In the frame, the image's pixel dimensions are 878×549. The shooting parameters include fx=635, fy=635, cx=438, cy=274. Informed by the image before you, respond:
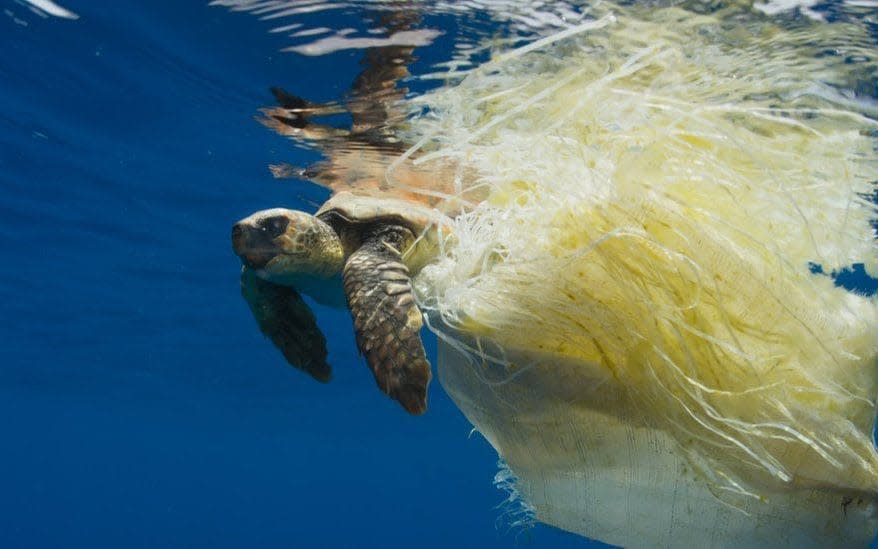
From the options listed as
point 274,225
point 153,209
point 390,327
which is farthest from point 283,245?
point 153,209

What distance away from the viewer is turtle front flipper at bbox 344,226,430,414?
10.6ft

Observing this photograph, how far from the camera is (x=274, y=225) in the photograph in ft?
14.9

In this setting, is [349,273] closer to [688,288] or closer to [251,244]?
[251,244]

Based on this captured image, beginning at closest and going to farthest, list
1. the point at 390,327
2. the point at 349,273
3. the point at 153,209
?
the point at 390,327 < the point at 349,273 < the point at 153,209

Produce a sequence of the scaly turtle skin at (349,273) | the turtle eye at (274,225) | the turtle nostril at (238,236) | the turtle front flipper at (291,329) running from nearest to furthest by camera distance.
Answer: the scaly turtle skin at (349,273)
the turtle nostril at (238,236)
the turtle eye at (274,225)
the turtle front flipper at (291,329)

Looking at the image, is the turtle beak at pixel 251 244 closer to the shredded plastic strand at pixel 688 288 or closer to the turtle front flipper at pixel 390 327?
the turtle front flipper at pixel 390 327

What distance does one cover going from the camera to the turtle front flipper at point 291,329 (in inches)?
201

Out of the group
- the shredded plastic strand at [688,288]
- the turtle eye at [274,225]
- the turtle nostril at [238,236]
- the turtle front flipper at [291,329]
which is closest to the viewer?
the shredded plastic strand at [688,288]

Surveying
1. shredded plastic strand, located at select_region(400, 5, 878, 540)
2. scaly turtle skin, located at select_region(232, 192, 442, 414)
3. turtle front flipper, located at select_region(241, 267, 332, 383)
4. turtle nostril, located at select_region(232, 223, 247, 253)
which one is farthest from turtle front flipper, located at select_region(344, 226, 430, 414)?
turtle front flipper, located at select_region(241, 267, 332, 383)

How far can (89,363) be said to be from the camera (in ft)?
92.2

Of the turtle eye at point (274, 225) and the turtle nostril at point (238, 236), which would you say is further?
the turtle eye at point (274, 225)

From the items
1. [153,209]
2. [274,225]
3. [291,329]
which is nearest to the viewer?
[274,225]

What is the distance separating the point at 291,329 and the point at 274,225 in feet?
3.23

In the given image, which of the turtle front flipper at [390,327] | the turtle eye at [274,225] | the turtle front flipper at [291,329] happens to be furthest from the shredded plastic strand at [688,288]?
the turtle front flipper at [291,329]
